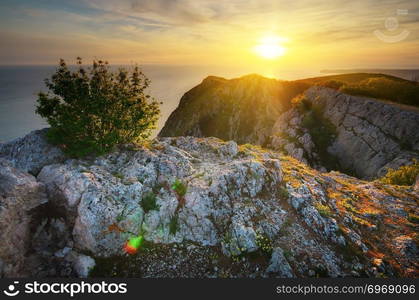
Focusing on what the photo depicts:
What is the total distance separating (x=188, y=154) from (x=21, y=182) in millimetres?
10446

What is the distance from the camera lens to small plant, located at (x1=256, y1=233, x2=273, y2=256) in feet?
37.4

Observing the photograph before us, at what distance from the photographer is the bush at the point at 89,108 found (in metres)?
14.4

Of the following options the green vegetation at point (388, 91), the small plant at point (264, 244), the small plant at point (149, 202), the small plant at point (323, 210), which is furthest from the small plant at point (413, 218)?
the green vegetation at point (388, 91)

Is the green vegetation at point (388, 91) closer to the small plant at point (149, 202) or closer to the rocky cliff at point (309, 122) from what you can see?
the rocky cliff at point (309, 122)

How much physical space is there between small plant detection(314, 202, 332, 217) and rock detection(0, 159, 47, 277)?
1564cm

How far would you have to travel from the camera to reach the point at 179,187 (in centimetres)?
1395

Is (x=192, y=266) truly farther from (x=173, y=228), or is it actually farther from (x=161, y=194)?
(x=161, y=194)

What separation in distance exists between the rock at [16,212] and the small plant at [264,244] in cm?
1075

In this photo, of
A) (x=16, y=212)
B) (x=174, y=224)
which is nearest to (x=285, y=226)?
(x=174, y=224)

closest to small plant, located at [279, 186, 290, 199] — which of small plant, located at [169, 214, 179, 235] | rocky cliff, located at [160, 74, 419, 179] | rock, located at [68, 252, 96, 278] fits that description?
small plant, located at [169, 214, 179, 235]

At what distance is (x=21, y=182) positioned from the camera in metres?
11.7

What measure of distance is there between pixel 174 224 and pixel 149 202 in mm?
1897

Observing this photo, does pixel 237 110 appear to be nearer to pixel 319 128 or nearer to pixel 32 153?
pixel 319 128

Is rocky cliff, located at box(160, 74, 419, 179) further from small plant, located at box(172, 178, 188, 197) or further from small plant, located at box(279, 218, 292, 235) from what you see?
small plant, located at box(172, 178, 188, 197)
